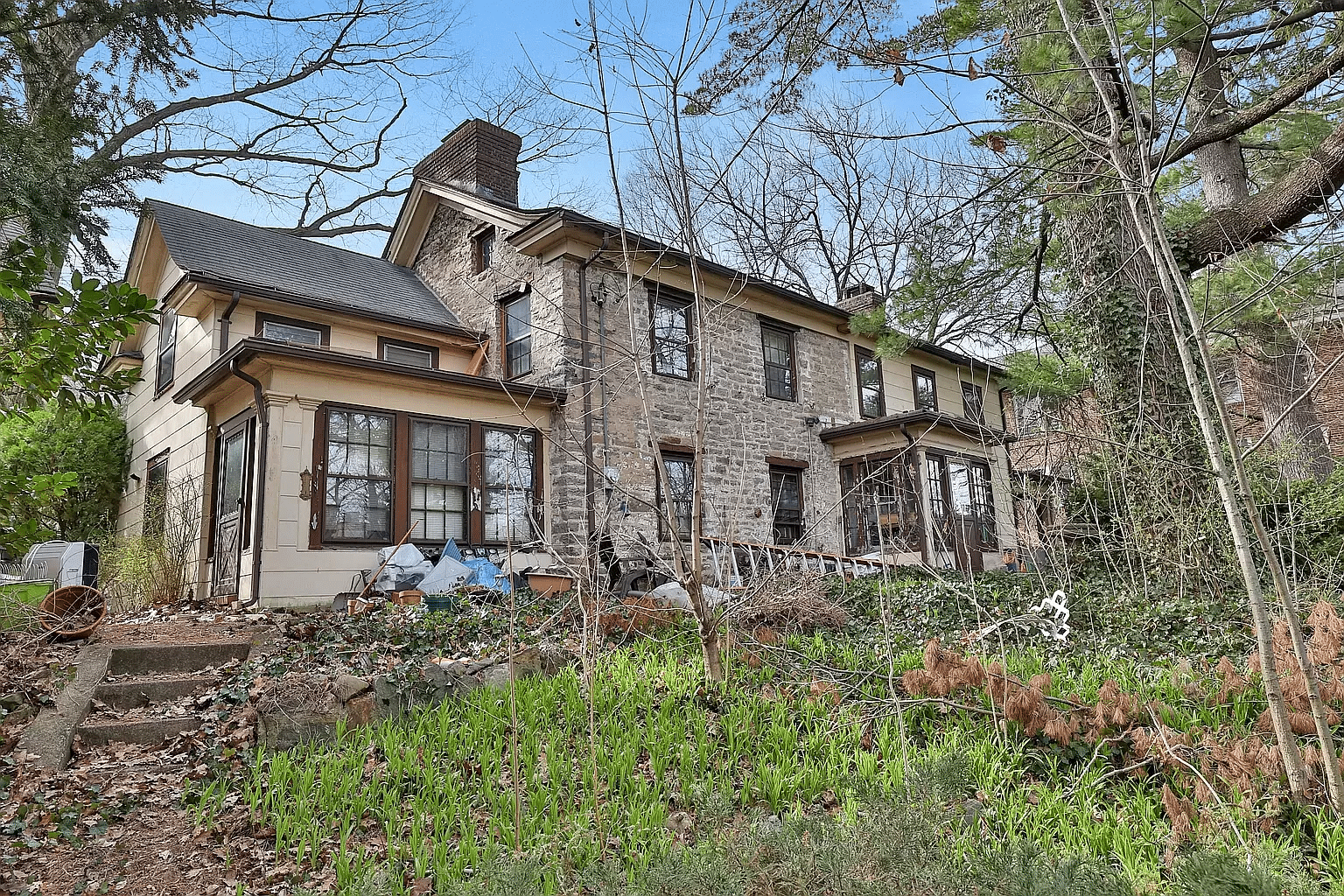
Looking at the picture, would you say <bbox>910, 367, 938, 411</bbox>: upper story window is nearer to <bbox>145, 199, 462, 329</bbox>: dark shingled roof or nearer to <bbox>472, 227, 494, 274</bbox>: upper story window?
<bbox>472, 227, 494, 274</bbox>: upper story window

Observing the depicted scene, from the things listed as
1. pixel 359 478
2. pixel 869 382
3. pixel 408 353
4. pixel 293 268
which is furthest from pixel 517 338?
pixel 869 382

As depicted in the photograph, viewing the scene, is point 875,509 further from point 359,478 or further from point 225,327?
point 225,327

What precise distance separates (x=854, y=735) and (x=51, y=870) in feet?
11.8

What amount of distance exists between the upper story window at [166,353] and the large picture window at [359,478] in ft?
16.4

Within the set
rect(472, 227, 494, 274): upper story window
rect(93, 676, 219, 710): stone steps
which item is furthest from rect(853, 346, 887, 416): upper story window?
rect(93, 676, 219, 710): stone steps

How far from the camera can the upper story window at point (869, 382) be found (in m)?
16.3

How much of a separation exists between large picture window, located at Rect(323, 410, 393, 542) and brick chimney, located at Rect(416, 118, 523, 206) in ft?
19.2

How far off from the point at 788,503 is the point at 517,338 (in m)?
5.43

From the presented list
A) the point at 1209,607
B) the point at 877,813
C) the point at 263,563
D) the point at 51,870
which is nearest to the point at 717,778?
the point at 877,813

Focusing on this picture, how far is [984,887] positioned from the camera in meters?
1.93

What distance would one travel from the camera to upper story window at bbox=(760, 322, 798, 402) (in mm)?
14523

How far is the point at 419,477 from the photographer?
1060 cm

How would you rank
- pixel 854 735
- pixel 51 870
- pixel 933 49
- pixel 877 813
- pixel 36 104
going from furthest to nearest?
pixel 36 104 → pixel 933 49 → pixel 854 735 → pixel 51 870 → pixel 877 813

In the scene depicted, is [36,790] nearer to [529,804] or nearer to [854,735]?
[529,804]
